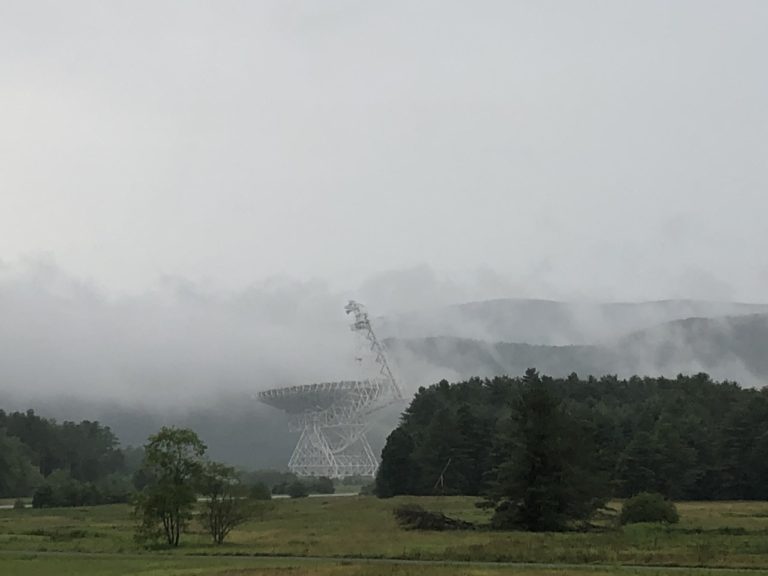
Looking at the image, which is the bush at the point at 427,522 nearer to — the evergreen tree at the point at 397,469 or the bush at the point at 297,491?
the evergreen tree at the point at 397,469

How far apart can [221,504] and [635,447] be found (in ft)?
156

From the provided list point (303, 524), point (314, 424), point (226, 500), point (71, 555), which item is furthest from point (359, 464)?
point (71, 555)

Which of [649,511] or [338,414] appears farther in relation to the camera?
[338,414]

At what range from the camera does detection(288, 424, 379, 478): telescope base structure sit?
130m

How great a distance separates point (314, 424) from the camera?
131625mm

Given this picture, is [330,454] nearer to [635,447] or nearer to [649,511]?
[635,447]

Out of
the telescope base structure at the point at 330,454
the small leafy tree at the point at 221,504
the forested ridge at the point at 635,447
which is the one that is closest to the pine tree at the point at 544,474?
the forested ridge at the point at 635,447

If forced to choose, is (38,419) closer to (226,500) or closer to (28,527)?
(28,527)

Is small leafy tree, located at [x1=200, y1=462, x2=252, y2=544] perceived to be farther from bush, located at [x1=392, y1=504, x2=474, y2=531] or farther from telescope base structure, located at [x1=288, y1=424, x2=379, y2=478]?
telescope base structure, located at [x1=288, y1=424, x2=379, y2=478]

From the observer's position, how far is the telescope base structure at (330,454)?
130 m

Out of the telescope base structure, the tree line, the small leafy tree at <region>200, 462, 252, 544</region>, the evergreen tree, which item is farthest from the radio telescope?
the small leafy tree at <region>200, 462, 252, 544</region>

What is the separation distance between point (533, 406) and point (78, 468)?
11536 cm

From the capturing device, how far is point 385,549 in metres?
42.7

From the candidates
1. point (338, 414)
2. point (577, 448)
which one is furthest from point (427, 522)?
point (338, 414)
